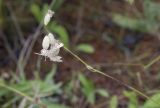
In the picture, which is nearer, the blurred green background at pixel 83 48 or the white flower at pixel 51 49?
the white flower at pixel 51 49

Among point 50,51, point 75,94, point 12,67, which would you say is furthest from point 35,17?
point 50,51

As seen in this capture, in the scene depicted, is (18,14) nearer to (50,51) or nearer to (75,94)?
(75,94)

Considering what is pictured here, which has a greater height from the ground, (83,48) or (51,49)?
(83,48)

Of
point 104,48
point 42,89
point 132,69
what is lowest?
point 42,89

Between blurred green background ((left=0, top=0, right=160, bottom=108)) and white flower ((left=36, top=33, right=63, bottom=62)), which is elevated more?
blurred green background ((left=0, top=0, right=160, bottom=108))

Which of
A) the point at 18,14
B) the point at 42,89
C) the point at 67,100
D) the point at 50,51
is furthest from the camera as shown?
→ the point at 18,14

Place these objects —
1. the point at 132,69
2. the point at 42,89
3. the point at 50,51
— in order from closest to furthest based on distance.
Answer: the point at 50,51 < the point at 42,89 < the point at 132,69

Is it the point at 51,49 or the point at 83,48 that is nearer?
the point at 51,49

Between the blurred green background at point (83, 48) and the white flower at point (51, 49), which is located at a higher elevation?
the blurred green background at point (83, 48)
